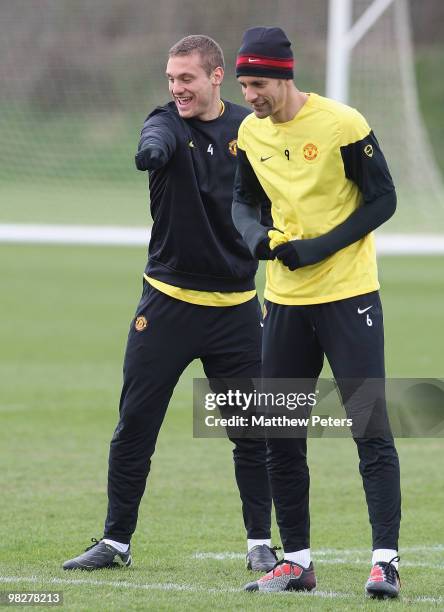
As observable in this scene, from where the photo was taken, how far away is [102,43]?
1396 inches

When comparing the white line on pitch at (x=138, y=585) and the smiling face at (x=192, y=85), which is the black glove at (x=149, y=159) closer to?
the smiling face at (x=192, y=85)

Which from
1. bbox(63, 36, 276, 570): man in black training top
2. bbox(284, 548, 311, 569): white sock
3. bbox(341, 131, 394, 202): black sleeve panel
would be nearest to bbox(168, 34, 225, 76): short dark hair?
bbox(63, 36, 276, 570): man in black training top

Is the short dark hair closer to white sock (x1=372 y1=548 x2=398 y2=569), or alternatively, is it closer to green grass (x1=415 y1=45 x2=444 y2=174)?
white sock (x1=372 y1=548 x2=398 y2=569)

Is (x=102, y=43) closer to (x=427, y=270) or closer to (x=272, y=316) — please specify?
(x=427, y=270)

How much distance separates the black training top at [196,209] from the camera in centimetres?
655

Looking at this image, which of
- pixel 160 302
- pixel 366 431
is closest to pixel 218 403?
pixel 160 302

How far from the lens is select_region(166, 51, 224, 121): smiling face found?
641cm

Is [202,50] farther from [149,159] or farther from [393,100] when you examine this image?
[393,100]

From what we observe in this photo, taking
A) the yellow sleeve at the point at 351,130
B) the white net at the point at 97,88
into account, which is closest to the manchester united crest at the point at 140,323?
the yellow sleeve at the point at 351,130

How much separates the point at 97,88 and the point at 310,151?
28.4 meters

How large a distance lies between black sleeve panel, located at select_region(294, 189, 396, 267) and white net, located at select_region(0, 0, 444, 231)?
23359 millimetres

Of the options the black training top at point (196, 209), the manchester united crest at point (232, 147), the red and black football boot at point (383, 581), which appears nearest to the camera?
the red and black football boot at point (383, 581)

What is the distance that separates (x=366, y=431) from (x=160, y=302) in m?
1.38
